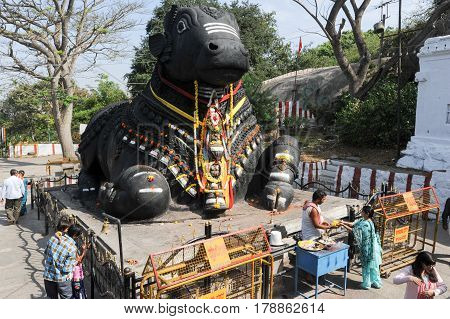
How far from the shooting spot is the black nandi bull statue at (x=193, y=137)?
4832mm

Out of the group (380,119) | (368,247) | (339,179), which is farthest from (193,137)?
(380,119)

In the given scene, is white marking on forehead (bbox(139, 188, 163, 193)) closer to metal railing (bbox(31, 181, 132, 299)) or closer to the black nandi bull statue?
the black nandi bull statue

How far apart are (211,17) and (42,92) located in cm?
1501

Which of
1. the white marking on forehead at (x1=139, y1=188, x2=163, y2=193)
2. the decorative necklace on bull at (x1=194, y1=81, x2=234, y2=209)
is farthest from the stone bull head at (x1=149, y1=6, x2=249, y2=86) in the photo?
the white marking on forehead at (x1=139, y1=188, x2=163, y2=193)

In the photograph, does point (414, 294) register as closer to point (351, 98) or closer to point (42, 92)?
point (351, 98)

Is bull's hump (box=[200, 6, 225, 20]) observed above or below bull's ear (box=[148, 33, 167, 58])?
above

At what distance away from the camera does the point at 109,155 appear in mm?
5973

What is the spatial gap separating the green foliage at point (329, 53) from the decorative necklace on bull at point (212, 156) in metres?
16.9

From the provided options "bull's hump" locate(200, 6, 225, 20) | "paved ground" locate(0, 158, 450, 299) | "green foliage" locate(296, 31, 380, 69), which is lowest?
"paved ground" locate(0, 158, 450, 299)

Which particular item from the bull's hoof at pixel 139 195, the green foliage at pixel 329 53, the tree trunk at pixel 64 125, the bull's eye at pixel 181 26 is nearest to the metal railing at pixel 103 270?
the bull's hoof at pixel 139 195

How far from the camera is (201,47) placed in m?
4.74

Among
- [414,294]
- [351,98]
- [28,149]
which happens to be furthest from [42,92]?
[414,294]

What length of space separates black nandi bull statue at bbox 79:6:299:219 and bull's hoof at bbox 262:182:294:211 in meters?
0.01

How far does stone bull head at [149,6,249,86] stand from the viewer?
15.3ft
